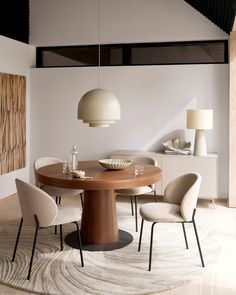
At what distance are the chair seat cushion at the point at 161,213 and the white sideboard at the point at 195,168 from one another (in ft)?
5.67

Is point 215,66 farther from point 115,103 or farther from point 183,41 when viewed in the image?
point 115,103

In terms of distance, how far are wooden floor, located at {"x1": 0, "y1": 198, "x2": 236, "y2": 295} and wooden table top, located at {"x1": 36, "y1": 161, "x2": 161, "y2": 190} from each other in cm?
96

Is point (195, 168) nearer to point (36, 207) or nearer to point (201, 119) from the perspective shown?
point (201, 119)

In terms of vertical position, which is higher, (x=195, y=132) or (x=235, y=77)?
(x=235, y=77)

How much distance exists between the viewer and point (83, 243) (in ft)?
13.7

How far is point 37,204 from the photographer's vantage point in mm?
3438

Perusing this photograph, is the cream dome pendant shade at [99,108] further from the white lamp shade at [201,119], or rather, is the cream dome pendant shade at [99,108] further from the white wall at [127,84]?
the white wall at [127,84]

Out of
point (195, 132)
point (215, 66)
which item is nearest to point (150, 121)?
point (195, 132)

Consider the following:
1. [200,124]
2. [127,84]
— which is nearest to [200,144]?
[200,124]

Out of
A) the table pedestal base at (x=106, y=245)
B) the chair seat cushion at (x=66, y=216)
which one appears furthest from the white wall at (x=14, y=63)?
the chair seat cushion at (x=66, y=216)

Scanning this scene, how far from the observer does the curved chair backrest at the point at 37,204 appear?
3.42 metres

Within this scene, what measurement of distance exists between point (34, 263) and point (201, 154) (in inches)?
116

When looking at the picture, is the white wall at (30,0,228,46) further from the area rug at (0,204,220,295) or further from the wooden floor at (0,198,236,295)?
the area rug at (0,204,220,295)

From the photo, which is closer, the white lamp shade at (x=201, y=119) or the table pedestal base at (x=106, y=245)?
the table pedestal base at (x=106, y=245)
